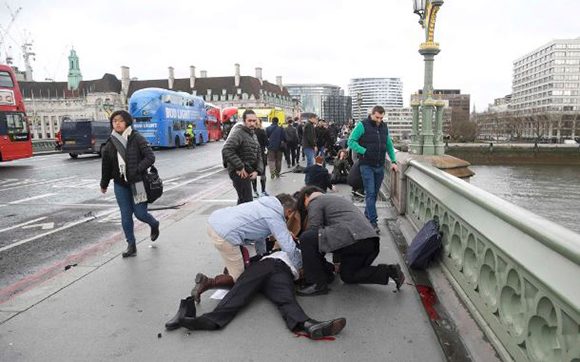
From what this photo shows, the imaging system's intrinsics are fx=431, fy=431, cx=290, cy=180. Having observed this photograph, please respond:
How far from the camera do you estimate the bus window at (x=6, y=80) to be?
17.7 meters

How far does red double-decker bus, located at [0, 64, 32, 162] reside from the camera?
17.8 metres

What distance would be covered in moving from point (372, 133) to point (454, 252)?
2652mm

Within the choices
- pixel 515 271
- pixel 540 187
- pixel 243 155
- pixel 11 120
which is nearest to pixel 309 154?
pixel 243 155

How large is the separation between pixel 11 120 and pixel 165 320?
718 inches

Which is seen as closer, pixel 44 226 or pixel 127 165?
pixel 127 165

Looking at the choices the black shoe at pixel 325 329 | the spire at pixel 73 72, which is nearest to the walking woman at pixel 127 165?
the black shoe at pixel 325 329

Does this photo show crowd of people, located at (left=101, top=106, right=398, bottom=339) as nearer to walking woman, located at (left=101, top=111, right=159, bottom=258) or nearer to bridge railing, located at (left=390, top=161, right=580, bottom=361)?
walking woman, located at (left=101, top=111, right=159, bottom=258)

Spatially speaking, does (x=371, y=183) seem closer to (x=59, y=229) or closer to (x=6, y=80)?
(x=59, y=229)

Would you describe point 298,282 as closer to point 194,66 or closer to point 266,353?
point 266,353

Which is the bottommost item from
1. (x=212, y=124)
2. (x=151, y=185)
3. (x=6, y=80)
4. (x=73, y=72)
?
(x=151, y=185)

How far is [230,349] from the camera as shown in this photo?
3.13 m

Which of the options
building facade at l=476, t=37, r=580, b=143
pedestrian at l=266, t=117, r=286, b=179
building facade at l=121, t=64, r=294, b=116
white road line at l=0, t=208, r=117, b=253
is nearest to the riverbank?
building facade at l=476, t=37, r=580, b=143

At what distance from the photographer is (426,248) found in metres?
4.47

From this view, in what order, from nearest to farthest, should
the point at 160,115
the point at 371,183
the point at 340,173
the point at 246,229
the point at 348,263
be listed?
the point at 246,229
the point at 348,263
the point at 371,183
the point at 340,173
the point at 160,115
